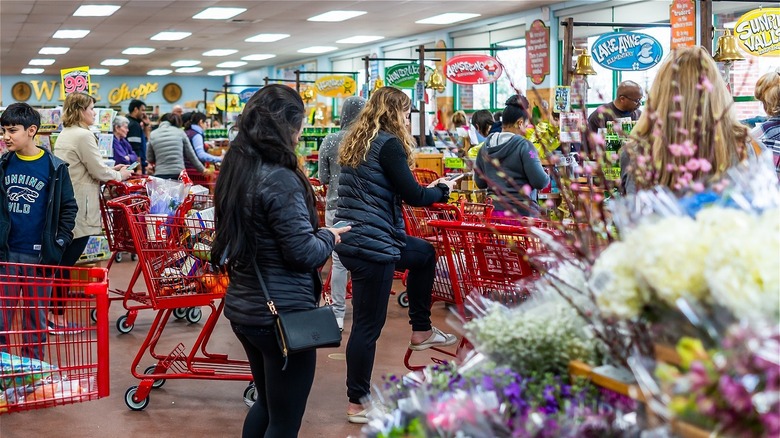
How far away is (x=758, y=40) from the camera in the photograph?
8422mm

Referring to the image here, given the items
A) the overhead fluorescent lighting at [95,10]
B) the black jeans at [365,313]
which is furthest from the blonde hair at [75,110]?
the overhead fluorescent lighting at [95,10]

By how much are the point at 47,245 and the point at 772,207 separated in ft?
13.5

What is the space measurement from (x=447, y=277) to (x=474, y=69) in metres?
8.73

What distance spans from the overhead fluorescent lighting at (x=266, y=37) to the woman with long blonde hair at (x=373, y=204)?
49.2 ft

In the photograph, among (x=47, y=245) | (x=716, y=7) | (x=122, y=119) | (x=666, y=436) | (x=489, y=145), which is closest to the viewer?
(x=666, y=436)

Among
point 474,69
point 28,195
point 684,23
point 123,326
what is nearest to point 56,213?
point 28,195

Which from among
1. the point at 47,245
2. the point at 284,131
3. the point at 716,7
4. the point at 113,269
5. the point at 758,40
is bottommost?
the point at 113,269

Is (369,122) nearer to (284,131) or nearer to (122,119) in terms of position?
(284,131)

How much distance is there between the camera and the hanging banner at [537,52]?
47.2ft

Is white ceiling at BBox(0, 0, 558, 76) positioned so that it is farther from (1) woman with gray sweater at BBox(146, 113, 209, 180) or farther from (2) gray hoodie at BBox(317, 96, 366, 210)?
(2) gray hoodie at BBox(317, 96, 366, 210)

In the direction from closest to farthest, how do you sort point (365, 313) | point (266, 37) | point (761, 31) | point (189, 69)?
point (365, 313) < point (761, 31) < point (266, 37) < point (189, 69)

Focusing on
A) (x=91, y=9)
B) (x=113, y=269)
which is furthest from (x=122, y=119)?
(x=91, y=9)

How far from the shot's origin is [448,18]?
52.2 feet

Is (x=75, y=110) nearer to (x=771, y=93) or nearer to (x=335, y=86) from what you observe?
(x=771, y=93)
